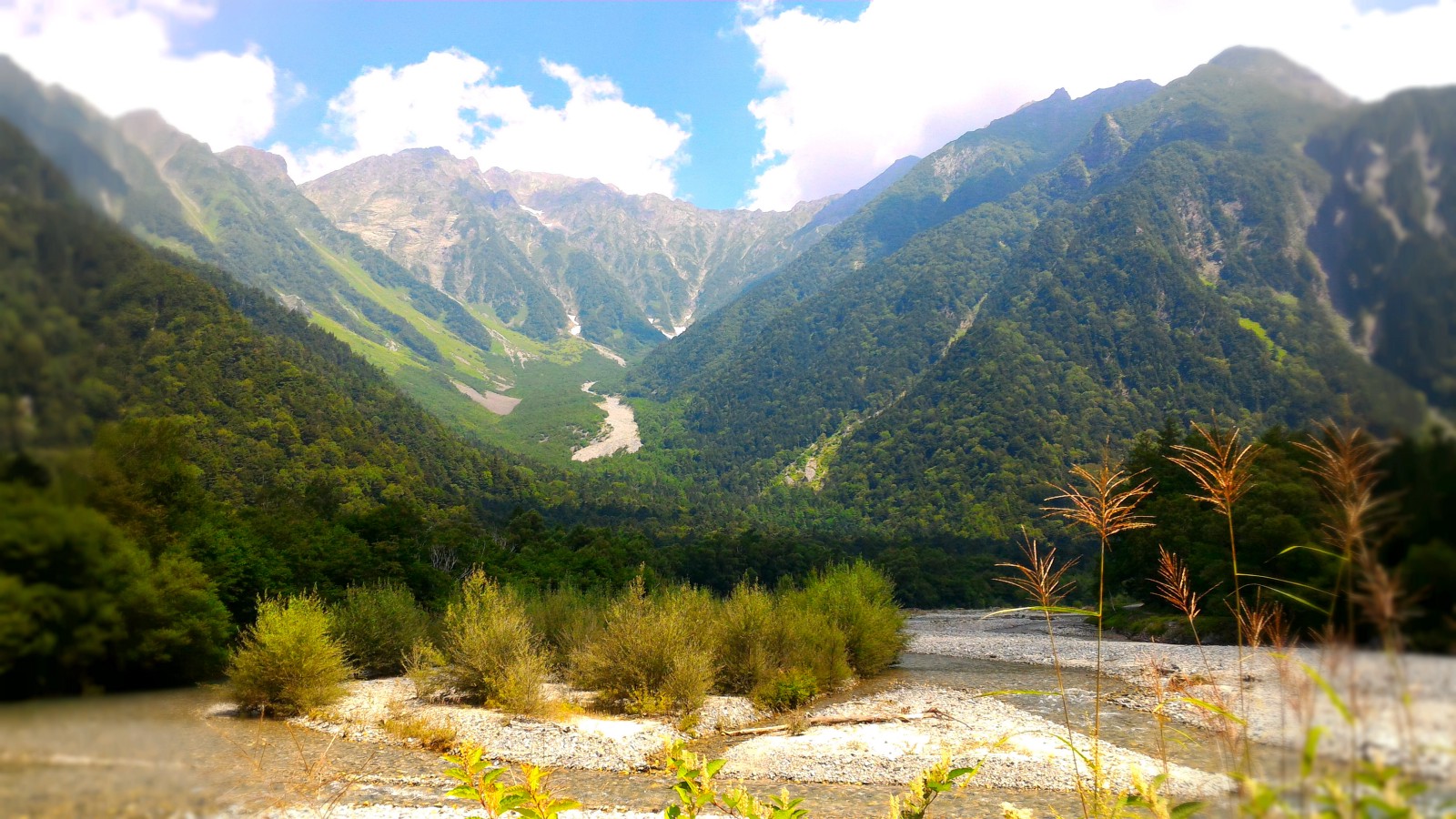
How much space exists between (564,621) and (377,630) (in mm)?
6811

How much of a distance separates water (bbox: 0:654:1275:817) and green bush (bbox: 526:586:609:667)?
345 inches

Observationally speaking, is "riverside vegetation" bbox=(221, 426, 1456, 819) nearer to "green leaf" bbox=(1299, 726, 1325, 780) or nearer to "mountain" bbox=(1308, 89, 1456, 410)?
"green leaf" bbox=(1299, 726, 1325, 780)

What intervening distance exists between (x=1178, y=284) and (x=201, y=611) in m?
169

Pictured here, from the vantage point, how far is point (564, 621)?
27.4 meters

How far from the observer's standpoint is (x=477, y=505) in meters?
98.8

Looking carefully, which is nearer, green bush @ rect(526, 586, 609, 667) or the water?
the water

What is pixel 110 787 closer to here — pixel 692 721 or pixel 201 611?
pixel 692 721

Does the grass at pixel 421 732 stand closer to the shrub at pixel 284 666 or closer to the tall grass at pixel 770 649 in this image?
the shrub at pixel 284 666

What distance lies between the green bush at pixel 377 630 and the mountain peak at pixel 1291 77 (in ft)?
89.5

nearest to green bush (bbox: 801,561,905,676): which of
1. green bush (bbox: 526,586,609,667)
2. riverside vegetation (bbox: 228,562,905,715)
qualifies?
riverside vegetation (bbox: 228,562,905,715)

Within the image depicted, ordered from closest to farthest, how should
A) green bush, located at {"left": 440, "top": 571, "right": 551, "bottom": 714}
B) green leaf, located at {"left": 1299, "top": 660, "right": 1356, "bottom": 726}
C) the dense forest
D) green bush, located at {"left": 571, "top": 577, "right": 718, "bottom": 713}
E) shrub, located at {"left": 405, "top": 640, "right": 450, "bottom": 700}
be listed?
green leaf, located at {"left": 1299, "top": 660, "right": 1356, "bottom": 726}, the dense forest, green bush, located at {"left": 440, "top": 571, "right": 551, "bottom": 714}, green bush, located at {"left": 571, "top": 577, "right": 718, "bottom": 713}, shrub, located at {"left": 405, "top": 640, "right": 450, "bottom": 700}

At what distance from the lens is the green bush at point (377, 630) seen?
25.2m

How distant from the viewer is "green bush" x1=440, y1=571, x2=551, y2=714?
19484mm

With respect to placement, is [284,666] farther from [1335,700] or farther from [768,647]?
[1335,700]
